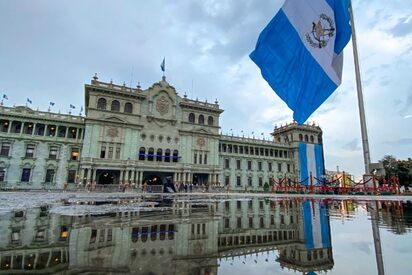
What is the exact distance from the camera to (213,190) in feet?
131

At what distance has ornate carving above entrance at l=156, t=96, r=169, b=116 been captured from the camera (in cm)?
4272

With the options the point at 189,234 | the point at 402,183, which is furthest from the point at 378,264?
the point at 402,183

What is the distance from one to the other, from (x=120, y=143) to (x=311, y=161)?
4286 cm

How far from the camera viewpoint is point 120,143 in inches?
1506

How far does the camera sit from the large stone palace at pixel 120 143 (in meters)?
34.7

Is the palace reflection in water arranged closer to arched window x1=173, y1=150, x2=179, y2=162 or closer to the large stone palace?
the large stone palace

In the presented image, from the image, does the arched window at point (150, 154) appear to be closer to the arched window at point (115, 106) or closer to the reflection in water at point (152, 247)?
the arched window at point (115, 106)

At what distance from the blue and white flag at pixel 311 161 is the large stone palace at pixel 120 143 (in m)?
15.3

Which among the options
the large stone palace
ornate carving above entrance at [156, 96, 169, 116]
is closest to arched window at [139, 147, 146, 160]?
the large stone palace

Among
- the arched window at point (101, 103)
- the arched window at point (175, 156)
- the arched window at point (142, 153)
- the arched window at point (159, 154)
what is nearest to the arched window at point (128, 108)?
the arched window at point (101, 103)

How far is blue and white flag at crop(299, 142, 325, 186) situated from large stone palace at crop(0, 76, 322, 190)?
600 inches

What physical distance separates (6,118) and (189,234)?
4110 cm

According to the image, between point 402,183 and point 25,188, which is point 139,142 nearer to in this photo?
point 25,188

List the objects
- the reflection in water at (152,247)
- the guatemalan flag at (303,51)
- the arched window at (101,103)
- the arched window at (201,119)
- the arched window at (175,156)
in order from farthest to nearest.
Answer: the arched window at (201,119) < the arched window at (175,156) < the arched window at (101,103) < the guatemalan flag at (303,51) < the reflection in water at (152,247)
